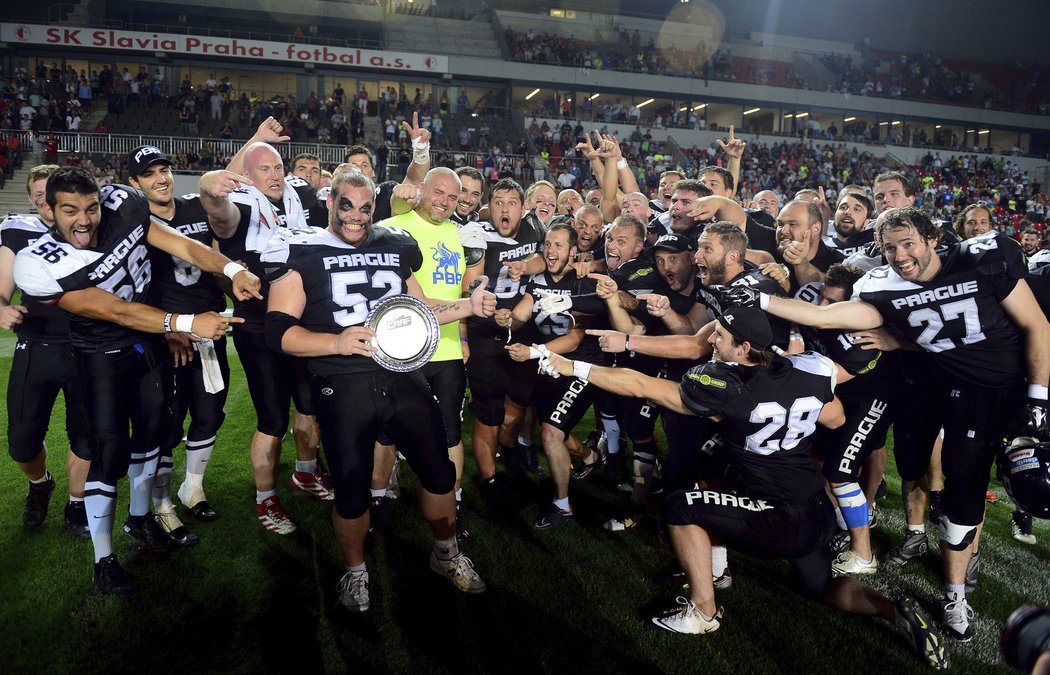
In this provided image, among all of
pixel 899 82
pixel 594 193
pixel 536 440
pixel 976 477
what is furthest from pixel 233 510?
pixel 899 82

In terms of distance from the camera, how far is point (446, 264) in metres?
5.07

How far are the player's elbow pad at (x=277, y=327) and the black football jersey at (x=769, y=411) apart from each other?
2.17 meters

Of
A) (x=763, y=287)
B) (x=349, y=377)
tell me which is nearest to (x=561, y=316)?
(x=763, y=287)

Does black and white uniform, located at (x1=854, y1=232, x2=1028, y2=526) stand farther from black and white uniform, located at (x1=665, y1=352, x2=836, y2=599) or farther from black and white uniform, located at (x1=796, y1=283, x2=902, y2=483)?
black and white uniform, located at (x1=665, y1=352, x2=836, y2=599)

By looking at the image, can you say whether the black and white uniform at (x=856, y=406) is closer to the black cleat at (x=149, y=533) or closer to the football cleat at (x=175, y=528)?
the football cleat at (x=175, y=528)

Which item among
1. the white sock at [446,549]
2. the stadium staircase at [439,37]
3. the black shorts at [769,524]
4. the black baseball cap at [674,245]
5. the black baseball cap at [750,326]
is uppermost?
the stadium staircase at [439,37]

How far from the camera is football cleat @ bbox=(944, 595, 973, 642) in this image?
3.81 m

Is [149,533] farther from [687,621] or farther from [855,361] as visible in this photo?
[855,361]

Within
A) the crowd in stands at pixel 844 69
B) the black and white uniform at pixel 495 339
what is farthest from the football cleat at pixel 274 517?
the crowd in stands at pixel 844 69

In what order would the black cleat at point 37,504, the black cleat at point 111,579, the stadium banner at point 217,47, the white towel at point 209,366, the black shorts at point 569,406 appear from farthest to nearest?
1. the stadium banner at point 217,47
2. the black shorts at point 569,406
3. the black cleat at point 37,504
4. the white towel at point 209,366
5. the black cleat at point 111,579

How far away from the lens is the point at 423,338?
3586 mm

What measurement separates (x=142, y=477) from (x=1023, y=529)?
637 cm

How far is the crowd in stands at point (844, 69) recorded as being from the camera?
120ft

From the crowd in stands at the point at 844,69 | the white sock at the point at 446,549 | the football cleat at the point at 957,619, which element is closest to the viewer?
the football cleat at the point at 957,619
